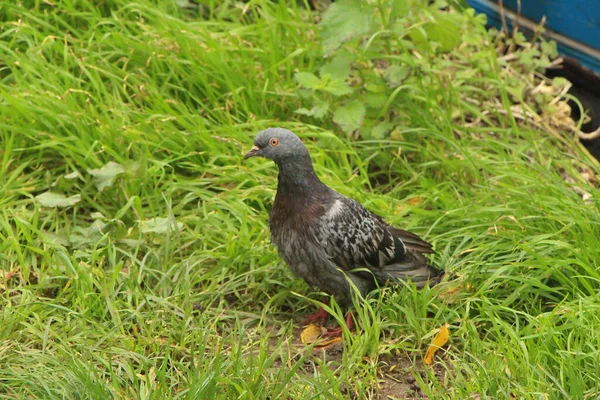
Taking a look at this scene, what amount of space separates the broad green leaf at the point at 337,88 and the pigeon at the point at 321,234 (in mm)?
977

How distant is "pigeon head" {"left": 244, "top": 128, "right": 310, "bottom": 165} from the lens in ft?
14.5

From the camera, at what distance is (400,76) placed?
18.5 ft

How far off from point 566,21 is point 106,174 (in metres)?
3.37

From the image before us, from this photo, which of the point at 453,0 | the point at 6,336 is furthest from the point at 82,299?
the point at 453,0

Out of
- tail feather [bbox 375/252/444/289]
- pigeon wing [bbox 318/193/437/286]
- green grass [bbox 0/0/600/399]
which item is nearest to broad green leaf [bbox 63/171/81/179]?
green grass [bbox 0/0/600/399]

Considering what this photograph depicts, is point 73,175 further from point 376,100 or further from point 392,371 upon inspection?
point 392,371

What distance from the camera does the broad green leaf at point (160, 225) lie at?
15.9 ft

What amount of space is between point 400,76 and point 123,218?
189 centimetres

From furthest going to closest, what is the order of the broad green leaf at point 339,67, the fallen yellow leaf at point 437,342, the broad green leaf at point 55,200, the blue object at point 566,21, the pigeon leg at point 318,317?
the blue object at point 566,21 → the broad green leaf at point 339,67 → the broad green leaf at point 55,200 → the pigeon leg at point 318,317 → the fallen yellow leaf at point 437,342

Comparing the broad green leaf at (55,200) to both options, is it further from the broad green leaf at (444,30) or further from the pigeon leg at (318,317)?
the broad green leaf at (444,30)

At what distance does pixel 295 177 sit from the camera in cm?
449

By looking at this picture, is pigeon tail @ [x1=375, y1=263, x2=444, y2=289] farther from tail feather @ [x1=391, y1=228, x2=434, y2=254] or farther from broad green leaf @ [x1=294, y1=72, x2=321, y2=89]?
broad green leaf @ [x1=294, y1=72, x2=321, y2=89]

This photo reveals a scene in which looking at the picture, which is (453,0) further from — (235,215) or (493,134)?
(235,215)

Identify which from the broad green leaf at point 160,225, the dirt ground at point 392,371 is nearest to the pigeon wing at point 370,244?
the dirt ground at point 392,371
